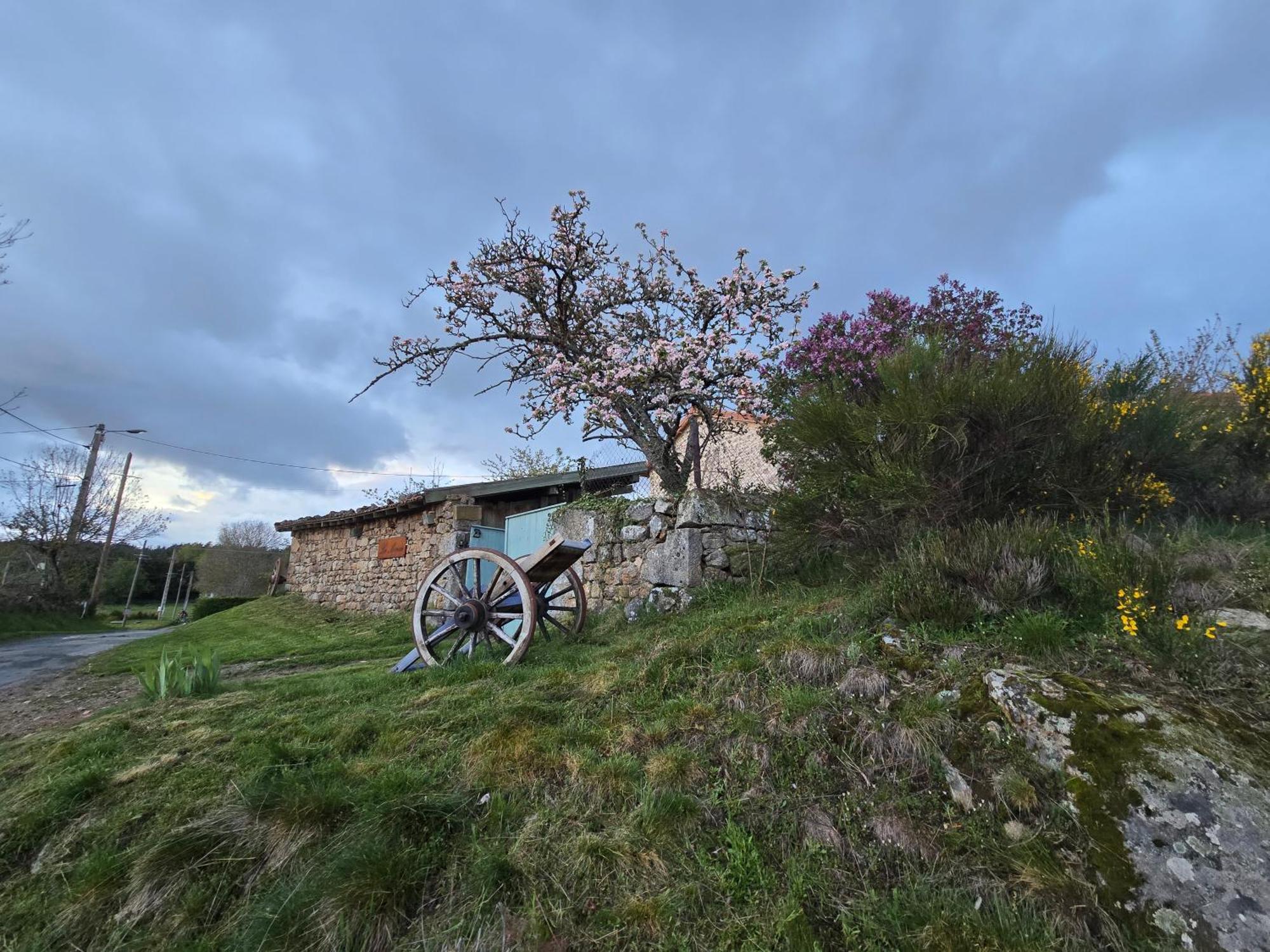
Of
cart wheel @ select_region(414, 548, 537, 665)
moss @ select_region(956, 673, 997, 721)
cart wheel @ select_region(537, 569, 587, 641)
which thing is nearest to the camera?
moss @ select_region(956, 673, 997, 721)

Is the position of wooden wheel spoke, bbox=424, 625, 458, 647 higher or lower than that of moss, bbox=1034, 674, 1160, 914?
higher

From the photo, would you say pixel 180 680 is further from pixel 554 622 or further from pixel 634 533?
pixel 634 533


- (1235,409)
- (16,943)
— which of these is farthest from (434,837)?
(1235,409)

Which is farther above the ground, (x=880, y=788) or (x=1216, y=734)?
(x=1216, y=734)

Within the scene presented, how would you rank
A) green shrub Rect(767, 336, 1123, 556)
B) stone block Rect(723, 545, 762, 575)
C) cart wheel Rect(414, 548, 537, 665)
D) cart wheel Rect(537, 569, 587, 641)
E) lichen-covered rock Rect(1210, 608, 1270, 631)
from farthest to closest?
stone block Rect(723, 545, 762, 575)
cart wheel Rect(537, 569, 587, 641)
cart wheel Rect(414, 548, 537, 665)
green shrub Rect(767, 336, 1123, 556)
lichen-covered rock Rect(1210, 608, 1270, 631)

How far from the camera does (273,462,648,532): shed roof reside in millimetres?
11789

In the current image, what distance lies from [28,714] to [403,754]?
17.4 feet

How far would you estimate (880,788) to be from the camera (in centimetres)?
249

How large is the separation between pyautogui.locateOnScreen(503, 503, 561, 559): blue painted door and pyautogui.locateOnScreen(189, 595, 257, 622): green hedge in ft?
51.4

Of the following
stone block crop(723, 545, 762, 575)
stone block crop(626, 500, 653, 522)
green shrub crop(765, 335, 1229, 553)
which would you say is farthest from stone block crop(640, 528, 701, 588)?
green shrub crop(765, 335, 1229, 553)

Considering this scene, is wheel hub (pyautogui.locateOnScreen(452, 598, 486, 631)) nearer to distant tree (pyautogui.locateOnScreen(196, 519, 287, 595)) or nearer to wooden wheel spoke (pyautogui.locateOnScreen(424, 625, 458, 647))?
wooden wheel spoke (pyautogui.locateOnScreen(424, 625, 458, 647))

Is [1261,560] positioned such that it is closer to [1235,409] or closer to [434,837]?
[1235,409]

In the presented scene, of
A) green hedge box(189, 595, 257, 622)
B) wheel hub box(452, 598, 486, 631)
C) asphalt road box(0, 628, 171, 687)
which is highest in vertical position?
green hedge box(189, 595, 257, 622)

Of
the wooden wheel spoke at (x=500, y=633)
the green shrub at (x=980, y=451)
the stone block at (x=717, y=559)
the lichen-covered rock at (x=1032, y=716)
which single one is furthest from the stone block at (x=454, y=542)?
the lichen-covered rock at (x=1032, y=716)
